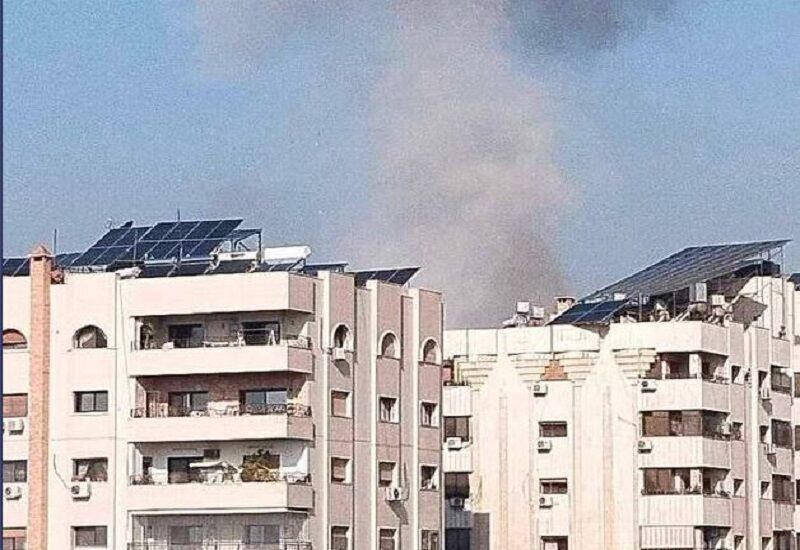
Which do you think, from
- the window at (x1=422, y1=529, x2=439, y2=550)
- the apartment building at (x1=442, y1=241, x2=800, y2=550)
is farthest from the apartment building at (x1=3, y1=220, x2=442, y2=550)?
the apartment building at (x1=442, y1=241, x2=800, y2=550)

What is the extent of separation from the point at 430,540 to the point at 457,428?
6961 mm

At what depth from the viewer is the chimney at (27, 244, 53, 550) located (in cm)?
5088

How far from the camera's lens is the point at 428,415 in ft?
179

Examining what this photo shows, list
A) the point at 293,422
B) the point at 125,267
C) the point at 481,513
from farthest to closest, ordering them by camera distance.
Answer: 1. the point at 481,513
2. the point at 125,267
3. the point at 293,422

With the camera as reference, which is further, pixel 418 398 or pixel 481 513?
pixel 481 513

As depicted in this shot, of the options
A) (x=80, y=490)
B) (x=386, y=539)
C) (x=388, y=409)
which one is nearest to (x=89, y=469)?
(x=80, y=490)

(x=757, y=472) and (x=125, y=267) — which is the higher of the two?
(x=125, y=267)

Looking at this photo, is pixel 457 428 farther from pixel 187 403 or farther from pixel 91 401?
pixel 91 401

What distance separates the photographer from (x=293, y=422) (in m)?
49.4

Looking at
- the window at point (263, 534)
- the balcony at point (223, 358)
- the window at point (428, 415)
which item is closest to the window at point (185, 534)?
the window at point (263, 534)

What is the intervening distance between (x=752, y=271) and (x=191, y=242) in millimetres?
17493

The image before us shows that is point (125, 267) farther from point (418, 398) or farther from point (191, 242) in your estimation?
point (418, 398)

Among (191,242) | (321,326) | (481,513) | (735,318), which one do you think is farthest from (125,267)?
(735,318)

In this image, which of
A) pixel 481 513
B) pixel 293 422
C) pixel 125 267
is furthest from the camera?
pixel 481 513
